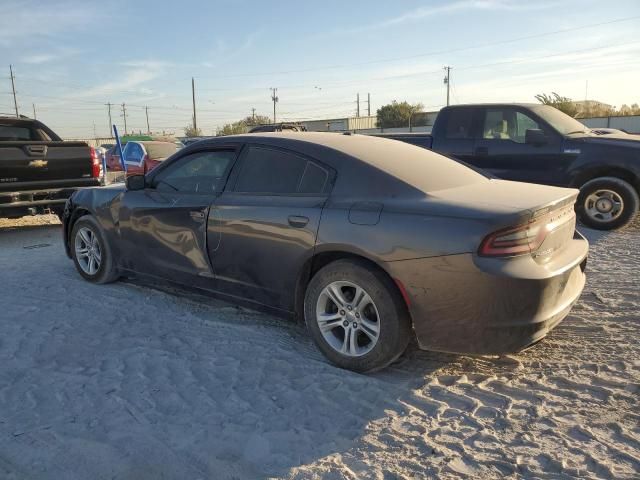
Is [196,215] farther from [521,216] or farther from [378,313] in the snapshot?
[521,216]

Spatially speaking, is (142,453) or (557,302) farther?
(557,302)

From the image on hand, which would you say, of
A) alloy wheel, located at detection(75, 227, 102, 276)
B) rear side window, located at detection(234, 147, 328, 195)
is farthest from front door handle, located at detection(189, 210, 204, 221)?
alloy wheel, located at detection(75, 227, 102, 276)

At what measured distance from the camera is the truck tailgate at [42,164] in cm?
750

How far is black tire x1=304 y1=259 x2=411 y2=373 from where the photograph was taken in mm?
3191

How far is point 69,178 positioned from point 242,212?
545 cm

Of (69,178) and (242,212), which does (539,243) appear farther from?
(69,178)

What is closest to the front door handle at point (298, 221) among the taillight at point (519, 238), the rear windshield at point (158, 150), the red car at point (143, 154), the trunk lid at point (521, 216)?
the trunk lid at point (521, 216)

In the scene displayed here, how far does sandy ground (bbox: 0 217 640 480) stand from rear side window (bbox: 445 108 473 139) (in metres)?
4.49

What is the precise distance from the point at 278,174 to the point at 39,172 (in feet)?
18.1

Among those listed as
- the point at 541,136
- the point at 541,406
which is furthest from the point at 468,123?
the point at 541,406

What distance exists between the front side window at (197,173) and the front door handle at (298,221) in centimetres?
86

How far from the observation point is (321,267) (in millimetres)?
3578

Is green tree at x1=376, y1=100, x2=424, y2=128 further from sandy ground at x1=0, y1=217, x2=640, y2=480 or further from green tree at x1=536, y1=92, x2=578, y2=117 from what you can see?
sandy ground at x1=0, y1=217, x2=640, y2=480

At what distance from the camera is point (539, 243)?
309cm
